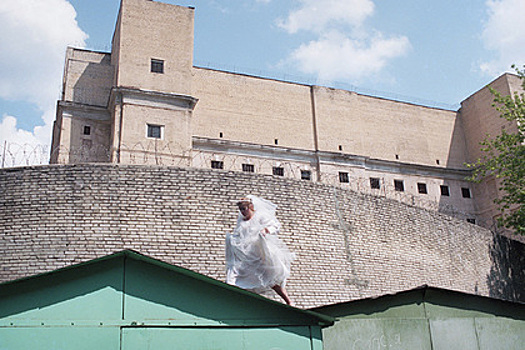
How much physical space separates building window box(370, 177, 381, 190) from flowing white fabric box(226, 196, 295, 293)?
68.1 feet

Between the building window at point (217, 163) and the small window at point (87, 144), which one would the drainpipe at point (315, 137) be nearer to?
the building window at point (217, 163)

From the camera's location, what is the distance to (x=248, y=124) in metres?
26.6

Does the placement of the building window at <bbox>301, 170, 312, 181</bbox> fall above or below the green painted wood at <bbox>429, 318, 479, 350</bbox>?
above

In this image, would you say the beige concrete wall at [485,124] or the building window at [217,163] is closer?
the building window at [217,163]

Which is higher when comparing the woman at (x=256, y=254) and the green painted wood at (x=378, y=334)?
the woman at (x=256, y=254)

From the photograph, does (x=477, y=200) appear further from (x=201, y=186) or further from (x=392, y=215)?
(x=201, y=186)

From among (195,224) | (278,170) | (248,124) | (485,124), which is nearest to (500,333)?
(195,224)

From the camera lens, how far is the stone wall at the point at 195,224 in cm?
1184

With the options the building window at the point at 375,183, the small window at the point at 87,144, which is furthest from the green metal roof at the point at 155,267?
the building window at the point at 375,183

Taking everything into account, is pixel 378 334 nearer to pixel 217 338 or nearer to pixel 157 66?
pixel 217 338

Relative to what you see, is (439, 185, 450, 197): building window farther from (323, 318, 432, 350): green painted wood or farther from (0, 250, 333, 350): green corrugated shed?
(0, 250, 333, 350): green corrugated shed

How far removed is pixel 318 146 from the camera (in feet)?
90.5

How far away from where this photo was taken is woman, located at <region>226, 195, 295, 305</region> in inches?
302

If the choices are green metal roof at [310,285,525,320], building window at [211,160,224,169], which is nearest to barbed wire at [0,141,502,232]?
building window at [211,160,224,169]
